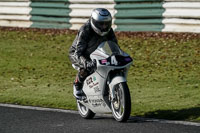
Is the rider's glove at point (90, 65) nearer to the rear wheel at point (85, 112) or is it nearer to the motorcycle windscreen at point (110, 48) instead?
the motorcycle windscreen at point (110, 48)

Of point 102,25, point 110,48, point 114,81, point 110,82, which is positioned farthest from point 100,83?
point 102,25

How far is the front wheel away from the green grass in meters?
0.78

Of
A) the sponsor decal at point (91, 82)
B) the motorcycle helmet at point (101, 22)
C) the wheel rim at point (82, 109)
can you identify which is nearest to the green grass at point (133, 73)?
the wheel rim at point (82, 109)

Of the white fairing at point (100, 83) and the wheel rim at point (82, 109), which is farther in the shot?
the wheel rim at point (82, 109)

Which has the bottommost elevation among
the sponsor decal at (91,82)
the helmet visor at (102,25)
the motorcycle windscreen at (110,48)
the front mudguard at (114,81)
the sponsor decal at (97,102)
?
the sponsor decal at (97,102)

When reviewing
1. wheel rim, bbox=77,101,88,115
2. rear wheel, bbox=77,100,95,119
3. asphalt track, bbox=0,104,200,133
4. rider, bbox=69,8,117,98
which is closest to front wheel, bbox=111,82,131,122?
asphalt track, bbox=0,104,200,133

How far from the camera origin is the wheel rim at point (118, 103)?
8047 millimetres

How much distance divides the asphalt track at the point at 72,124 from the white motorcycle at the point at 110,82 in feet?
0.69

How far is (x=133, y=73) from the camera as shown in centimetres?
1329

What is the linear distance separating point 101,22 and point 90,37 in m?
0.34

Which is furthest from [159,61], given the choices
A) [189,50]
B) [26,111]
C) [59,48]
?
[26,111]

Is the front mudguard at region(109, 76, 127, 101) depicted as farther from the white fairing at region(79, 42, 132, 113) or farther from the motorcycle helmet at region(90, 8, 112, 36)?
the motorcycle helmet at region(90, 8, 112, 36)

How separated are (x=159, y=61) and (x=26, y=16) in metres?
8.14

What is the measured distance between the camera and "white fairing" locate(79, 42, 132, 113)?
819 cm
